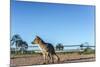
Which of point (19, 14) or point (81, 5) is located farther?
point (81, 5)

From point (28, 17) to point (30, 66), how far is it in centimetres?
51

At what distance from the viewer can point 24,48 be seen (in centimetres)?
222

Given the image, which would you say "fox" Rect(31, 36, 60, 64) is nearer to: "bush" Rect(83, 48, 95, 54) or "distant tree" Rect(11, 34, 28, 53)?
"distant tree" Rect(11, 34, 28, 53)

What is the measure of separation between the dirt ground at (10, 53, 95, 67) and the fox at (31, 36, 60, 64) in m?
0.05

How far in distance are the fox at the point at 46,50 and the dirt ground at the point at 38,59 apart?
0.17ft

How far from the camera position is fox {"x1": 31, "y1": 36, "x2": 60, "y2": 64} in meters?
2.27

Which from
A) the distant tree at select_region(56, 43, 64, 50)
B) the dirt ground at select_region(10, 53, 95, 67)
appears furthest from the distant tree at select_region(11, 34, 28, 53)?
the distant tree at select_region(56, 43, 64, 50)

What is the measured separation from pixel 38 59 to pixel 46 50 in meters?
0.13

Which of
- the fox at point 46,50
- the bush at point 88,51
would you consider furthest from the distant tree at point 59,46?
the bush at point 88,51

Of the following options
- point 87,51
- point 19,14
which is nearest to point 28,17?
point 19,14
